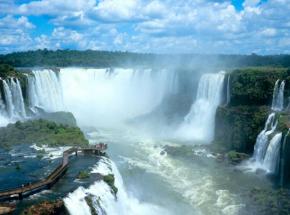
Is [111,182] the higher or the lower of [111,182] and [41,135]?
the lower

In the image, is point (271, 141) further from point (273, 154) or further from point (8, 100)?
point (8, 100)

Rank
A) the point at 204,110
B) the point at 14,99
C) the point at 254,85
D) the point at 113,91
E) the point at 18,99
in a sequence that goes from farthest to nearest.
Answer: the point at 113,91, the point at 204,110, the point at 18,99, the point at 14,99, the point at 254,85

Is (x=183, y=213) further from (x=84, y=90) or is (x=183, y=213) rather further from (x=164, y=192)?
(x=84, y=90)

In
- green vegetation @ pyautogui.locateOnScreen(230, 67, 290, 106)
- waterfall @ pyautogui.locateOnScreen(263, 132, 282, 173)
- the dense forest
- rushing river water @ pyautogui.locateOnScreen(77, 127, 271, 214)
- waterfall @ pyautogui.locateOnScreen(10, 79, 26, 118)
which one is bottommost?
rushing river water @ pyautogui.locateOnScreen(77, 127, 271, 214)

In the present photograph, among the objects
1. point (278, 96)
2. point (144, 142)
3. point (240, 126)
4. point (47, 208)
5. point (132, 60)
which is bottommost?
point (144, 142)

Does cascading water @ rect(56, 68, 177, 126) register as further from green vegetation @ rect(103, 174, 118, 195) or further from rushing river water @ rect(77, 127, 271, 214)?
green vegetation @ rect(103, 174, 118, 195)

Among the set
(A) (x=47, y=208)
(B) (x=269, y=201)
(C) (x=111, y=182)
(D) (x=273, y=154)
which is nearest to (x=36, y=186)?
(A) (x=47, y=208)

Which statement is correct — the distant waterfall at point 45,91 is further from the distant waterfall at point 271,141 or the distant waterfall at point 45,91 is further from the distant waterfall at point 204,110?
the distant waterfall at point 271,141

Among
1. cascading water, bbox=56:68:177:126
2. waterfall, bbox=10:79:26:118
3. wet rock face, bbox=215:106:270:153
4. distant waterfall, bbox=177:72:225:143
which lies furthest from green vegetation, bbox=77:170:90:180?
cascading water, bbox=56:68:177:126
